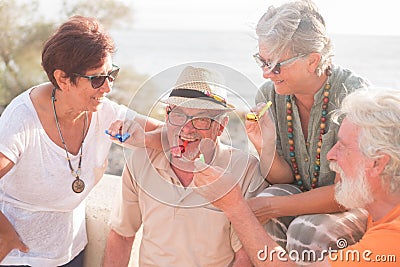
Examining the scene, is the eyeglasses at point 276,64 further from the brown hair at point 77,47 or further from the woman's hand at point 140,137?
the brown hair at point 77,47

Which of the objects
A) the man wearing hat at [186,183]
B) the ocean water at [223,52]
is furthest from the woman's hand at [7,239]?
the ocean water at [223,52]

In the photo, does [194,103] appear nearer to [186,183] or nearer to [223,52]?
[186,183]

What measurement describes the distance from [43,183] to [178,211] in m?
0.61

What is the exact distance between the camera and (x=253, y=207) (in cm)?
241

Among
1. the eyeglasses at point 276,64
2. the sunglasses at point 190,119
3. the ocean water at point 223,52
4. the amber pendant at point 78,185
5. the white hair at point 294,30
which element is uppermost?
the white hair at point 294,30

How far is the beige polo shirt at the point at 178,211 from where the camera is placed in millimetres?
2402

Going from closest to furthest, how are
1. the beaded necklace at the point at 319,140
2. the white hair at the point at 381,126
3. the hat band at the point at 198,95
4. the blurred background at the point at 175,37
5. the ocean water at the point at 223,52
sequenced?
the white hair at the point at 381,126 < the hat band at the point at 198,95 < the beaded necklace at the point at 319,140 < the blurred background at the point at 175,37 < the ocean water at the point at 223,52

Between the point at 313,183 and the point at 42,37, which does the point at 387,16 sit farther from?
the point at 313,183

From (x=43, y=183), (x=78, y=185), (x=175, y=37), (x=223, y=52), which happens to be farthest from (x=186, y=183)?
(x=175, y=37)

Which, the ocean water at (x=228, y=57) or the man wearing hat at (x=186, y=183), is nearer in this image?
the man wearing hat at (x=186, y=183)

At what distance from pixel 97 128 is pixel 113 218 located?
1.34ft

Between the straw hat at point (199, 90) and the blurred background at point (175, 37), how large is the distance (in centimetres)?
6

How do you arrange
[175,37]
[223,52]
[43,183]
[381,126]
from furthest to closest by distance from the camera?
[175,37] < [223,52] < [43,183] < [381,126]

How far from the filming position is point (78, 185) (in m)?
2.66
